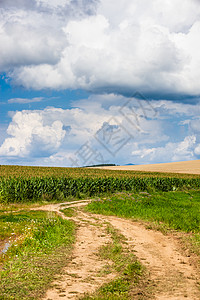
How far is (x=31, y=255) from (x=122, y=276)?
3.57 m

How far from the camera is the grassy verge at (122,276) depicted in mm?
6836

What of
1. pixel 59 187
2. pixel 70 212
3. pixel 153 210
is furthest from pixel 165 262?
pixel 59 187

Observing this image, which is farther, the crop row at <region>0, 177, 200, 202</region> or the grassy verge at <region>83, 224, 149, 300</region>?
the crop row at <region>0, 177, 200, 202</region>

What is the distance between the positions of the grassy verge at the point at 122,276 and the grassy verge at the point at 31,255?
1501mm

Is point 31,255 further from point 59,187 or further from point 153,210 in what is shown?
point 59,187

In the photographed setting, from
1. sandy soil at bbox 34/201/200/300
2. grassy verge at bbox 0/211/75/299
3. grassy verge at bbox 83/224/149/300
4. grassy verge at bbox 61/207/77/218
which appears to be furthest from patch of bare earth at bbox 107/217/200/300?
grassy verge at bbox 61/207/77/218

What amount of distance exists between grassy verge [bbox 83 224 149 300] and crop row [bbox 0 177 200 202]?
50.2 ft

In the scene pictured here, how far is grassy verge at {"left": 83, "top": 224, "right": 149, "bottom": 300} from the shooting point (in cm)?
684

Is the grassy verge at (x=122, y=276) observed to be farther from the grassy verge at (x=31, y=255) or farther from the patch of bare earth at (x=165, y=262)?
the grassy verge at (x=31, y=255)

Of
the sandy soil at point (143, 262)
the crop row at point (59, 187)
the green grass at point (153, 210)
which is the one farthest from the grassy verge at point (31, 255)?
the crop row at point (59, 187)

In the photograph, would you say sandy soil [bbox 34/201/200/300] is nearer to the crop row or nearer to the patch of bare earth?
the patch of bare earth

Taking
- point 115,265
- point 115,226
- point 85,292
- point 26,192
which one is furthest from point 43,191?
point 85,292

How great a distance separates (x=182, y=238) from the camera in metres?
12.8

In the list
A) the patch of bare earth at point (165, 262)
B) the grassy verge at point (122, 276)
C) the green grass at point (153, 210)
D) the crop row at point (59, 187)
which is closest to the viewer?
the grassy verge at point (122, 276)
